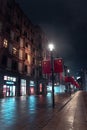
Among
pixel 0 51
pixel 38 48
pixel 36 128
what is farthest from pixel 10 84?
pixel 36 128

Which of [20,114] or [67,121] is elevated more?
[20,114]

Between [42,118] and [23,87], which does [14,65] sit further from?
[42,118]

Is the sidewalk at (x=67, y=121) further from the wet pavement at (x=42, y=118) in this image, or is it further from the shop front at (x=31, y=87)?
the shop front at (x=31, y=87)

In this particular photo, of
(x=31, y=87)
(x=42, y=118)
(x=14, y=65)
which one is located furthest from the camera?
(x=31, y=87)

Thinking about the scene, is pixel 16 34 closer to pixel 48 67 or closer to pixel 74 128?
pixel 48 67

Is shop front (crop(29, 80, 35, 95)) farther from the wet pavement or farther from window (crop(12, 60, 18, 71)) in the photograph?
the wet pavement

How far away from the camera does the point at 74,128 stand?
915 centimetres

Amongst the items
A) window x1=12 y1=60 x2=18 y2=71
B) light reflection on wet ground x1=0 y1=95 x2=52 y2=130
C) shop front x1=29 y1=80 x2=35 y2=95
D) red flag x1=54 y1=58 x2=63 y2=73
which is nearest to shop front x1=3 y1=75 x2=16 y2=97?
window x1=12 y1=60 x2=18 y2=71

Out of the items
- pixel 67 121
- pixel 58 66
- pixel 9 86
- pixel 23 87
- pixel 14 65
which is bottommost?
pixel 67 121

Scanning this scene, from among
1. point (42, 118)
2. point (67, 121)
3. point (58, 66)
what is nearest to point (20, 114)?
point (42, 118)

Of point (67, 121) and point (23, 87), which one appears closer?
point (67, 121)

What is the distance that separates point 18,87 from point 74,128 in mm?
39815

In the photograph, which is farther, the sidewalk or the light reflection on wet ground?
the light reflection on wet ground

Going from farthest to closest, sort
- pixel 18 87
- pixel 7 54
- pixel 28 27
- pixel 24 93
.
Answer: pixel 28 27 → pixel 24 93 → pixel 18 87 → pixel 7 54
